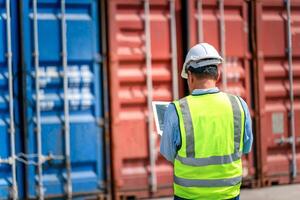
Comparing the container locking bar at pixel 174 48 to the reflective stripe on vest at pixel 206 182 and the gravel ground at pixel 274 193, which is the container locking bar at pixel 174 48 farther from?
the reflective stripe on vest at pixel 206 182


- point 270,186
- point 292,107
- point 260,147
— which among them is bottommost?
point 270,186

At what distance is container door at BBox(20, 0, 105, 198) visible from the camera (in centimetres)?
550

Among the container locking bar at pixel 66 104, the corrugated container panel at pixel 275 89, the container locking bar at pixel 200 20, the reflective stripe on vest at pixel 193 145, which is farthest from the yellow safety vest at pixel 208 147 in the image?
the corrugated container panel at pixel 275 89

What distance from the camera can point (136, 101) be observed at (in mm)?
5895

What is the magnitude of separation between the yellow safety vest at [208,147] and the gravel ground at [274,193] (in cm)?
350

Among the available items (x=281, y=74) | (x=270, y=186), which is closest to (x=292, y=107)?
(x=281, y=74)

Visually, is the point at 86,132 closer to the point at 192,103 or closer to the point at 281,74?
the point at 281,74

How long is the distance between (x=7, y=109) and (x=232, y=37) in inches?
105

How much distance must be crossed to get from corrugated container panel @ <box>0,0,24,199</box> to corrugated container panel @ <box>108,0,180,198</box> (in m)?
0.97

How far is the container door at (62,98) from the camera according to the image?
550 centimetres

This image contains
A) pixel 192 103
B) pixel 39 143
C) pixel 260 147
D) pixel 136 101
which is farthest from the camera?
pixel 260 147

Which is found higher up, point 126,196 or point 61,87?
point 61,87

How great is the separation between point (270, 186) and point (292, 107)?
98cm

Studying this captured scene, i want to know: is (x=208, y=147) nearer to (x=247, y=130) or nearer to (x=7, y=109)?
(x=247, y=130)
